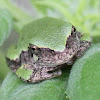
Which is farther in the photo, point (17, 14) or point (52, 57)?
point (17, 14)

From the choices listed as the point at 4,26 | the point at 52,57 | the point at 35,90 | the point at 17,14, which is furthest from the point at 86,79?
the point at 17,14

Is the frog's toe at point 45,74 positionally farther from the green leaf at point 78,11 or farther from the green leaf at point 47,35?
the green leaf at point 78,11

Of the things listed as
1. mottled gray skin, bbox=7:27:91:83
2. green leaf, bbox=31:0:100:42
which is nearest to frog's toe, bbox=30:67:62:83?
mottled gray skin, bbox=7:27:91:83

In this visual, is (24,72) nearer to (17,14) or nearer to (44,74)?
(44,74)

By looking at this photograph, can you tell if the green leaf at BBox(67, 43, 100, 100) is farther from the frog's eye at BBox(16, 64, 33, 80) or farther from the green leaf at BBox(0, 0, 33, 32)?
the green leaf at BBox(0, 0, 33, 32)

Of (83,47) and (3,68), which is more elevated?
(83,47)

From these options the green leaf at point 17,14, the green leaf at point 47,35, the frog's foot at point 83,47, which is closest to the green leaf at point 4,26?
the green leaf at point 47,35

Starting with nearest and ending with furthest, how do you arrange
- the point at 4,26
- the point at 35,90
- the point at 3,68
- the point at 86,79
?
the point at 86,79 < the point at 35,90 < the point at 4,26 < the point at 3,68
